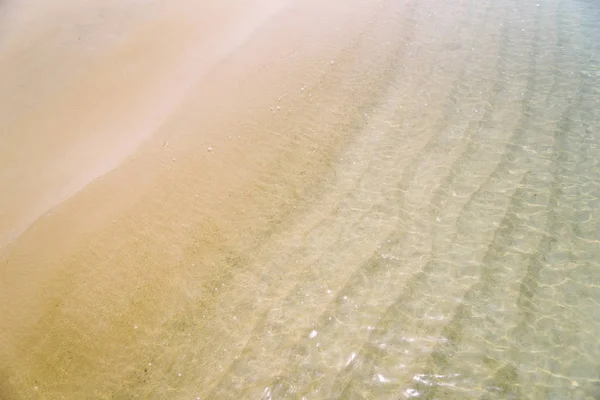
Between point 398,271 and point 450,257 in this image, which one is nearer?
point 398,271

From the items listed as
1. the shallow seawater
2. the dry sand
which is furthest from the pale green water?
the dry sand

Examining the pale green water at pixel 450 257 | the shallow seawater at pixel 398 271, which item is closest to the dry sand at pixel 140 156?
the shallow seawater at pixel 398 271

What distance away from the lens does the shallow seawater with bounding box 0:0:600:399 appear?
144 inches

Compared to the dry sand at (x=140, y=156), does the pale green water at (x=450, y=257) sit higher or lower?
lower

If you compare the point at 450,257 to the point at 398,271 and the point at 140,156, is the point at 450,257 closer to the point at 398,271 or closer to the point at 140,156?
the point at 398,271

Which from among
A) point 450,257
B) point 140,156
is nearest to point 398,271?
point 450,257

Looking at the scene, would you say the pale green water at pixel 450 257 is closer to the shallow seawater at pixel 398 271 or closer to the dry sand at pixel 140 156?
the shallow seawater at pixel 398 271

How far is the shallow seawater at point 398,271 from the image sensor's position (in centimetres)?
366

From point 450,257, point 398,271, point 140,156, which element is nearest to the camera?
point 398,271

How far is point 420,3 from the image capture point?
859 centimetres

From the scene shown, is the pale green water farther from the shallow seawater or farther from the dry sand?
the dry sand

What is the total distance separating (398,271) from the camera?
433 centimetres

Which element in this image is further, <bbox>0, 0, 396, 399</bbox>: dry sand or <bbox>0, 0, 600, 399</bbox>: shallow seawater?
<bbox>0, 0, 396, 399</bbox>: dry sand

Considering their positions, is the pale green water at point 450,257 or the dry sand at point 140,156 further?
the dry sand at point 140,156
